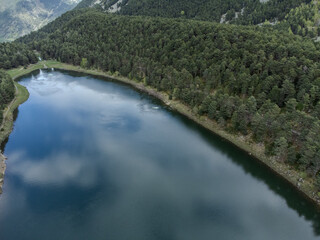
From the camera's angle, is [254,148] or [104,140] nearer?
[254,148]

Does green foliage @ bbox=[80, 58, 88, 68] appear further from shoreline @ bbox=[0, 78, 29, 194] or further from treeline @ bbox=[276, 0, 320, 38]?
treeline @ bbox=[276, 0, 320, 38]

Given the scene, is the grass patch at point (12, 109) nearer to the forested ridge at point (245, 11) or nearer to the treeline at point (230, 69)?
the treeline at point (230, 69)

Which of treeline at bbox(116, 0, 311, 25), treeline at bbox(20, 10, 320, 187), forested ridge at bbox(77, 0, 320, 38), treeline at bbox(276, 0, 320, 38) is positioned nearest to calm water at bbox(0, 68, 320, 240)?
treeline at bbox(20, 10, 320, 187)

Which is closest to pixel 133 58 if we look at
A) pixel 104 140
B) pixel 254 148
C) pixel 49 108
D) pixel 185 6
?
pixel 49 108

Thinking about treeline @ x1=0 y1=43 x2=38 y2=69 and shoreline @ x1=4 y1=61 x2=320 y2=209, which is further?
treeline @ x1=0 y1=43 x2=38 y2=69

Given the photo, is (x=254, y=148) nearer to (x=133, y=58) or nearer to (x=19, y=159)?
(x=19, y=159)

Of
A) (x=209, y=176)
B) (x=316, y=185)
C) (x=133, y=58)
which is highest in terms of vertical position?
(x=133, y=58)

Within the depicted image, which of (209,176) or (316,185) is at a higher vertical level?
(316,185)
